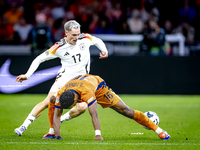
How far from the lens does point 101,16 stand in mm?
15570

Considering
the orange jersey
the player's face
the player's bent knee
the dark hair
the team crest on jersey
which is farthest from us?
the team crest on jersey

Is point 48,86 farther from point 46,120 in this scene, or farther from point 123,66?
point 46,120

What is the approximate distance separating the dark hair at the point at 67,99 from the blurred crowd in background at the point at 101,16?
9.20m

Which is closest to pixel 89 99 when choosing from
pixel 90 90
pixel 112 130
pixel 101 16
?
pixel 90 90

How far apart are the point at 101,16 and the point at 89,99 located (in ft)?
33.2

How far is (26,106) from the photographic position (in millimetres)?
11102

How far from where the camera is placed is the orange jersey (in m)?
5.84

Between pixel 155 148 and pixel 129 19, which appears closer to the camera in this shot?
pixel 155 148

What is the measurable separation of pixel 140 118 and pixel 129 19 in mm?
9719

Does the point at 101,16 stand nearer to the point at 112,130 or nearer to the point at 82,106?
the point at 112,130

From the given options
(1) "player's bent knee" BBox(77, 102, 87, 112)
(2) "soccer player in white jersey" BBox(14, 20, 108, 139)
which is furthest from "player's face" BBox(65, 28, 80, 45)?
(1) "player's bent knee" BBox(77, 102, 87, 112)

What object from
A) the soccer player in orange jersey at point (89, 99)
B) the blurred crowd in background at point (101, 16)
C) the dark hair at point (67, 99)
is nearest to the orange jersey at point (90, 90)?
the soccer player in orange jersey at point (89, 99)

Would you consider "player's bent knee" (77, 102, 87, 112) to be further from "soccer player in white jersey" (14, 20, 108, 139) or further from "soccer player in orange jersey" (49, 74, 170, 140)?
"soccer player in white jersey" (14, 20, 108, 139)

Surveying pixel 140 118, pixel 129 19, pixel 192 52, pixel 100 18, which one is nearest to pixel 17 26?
pixel 100 18
